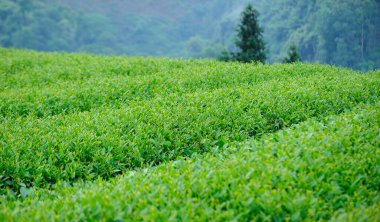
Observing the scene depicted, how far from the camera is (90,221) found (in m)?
4.55

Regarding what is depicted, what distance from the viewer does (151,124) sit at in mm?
8375

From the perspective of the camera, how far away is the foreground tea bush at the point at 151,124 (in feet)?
23.1

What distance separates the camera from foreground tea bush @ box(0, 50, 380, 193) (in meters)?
7.04

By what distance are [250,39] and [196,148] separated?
67.1ft

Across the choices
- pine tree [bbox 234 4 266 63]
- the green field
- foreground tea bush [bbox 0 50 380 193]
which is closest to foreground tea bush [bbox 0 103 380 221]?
the green field

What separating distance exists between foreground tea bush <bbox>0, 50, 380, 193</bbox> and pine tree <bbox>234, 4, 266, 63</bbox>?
15.2 m

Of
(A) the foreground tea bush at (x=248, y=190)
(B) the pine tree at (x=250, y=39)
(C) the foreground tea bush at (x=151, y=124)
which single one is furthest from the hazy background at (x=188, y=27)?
(A) the foreground tea bush at (x=248, y=190)

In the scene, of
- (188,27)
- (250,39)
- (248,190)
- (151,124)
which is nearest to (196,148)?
(151,124)

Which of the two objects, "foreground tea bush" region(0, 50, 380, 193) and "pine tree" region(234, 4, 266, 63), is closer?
"foreground tea bush" region(0, 50, 380, 193)

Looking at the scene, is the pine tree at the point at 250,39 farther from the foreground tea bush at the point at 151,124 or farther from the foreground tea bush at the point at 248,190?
the foreground tea bush at the point at 248,190

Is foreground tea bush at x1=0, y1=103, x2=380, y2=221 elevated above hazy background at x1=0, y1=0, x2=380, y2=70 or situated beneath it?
situated beneath

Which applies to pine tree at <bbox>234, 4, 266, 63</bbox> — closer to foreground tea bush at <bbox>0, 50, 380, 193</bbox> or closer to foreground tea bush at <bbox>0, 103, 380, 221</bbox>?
foreground tea bush at <bbox>0, 50, 380, 193</bbox>

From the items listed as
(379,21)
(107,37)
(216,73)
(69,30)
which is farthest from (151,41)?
(216,73)

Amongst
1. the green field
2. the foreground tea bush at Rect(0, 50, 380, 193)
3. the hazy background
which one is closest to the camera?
the green field
